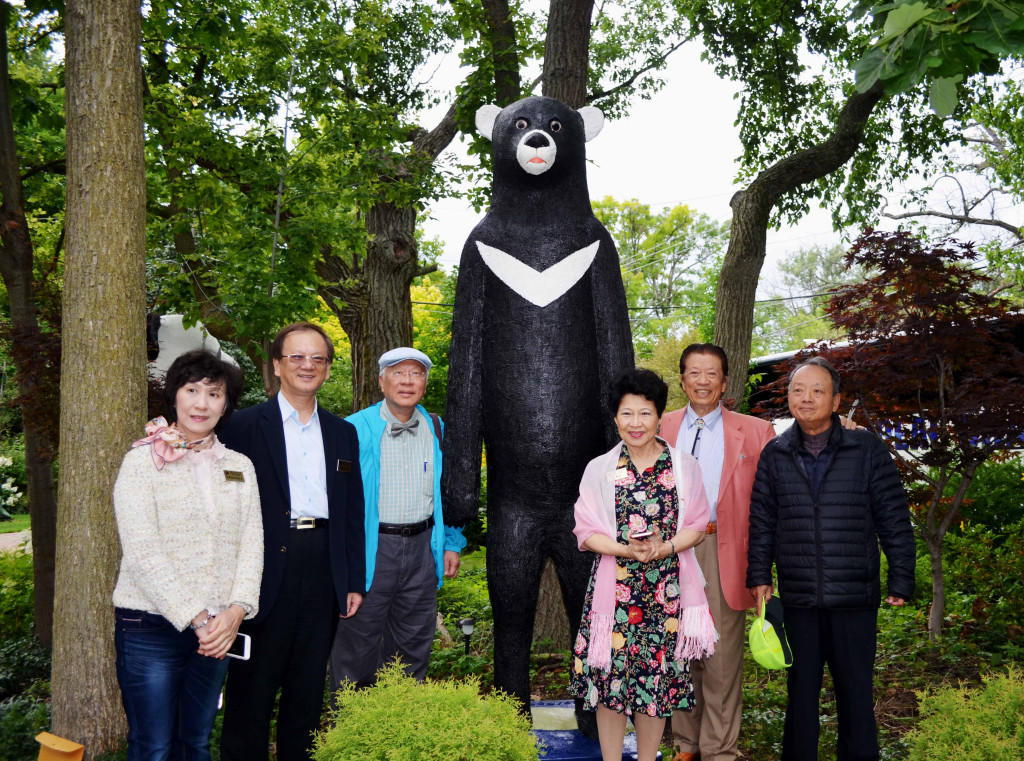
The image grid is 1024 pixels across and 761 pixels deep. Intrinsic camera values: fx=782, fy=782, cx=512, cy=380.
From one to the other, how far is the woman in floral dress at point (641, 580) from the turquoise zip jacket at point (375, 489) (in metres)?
0.68

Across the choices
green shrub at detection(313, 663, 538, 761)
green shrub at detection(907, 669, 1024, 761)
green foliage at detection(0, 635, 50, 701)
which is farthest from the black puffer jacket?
green foliage at detection(0, 635, 50, 701)

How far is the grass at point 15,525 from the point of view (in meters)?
14.1

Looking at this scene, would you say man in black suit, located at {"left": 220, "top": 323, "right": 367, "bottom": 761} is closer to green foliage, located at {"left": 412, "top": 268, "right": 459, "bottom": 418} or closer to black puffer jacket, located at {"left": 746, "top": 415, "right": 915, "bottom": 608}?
black puffer jacket, located at {"left": 746, "top": 415, "right": 915, "bottom": 608}

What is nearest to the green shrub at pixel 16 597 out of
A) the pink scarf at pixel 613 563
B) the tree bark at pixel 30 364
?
the tree bark at pixel 30 364

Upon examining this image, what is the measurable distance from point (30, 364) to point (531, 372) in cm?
443

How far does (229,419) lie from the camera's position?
280 centimetres

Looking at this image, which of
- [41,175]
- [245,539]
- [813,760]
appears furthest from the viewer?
[41,175]

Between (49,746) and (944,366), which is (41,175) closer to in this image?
(49,746)

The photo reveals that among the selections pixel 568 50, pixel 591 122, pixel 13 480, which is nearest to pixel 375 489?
pixel 591 122

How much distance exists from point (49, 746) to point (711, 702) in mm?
2495

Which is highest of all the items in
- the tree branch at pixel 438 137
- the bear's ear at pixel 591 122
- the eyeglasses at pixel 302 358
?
the tree branch at pixel 438 137

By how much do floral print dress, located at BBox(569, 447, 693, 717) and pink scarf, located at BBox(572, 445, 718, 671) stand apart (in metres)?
0.03

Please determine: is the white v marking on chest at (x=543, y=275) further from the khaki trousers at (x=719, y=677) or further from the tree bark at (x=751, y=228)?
the tree bark at (x=751, y=228)

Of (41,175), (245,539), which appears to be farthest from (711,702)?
(41,175)
